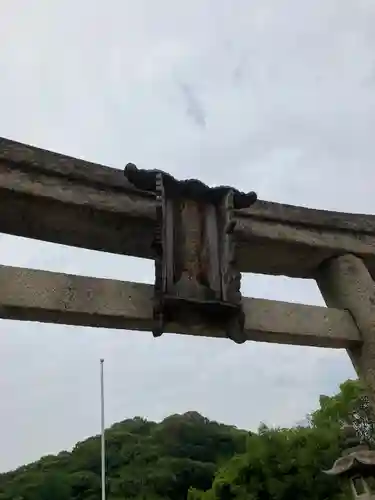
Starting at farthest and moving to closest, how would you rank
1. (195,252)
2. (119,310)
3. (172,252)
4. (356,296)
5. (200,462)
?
1. (200,462)
2. (356,296)
3. (195,252)
4. (172,252)
5. (119,310)

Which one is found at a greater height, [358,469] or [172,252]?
[172,252]

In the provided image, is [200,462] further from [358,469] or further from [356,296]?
[356,296]

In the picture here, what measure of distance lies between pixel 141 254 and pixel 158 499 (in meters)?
19.5

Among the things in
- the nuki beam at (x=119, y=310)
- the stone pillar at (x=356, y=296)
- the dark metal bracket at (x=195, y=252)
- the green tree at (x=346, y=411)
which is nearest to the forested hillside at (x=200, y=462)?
the green tree at (x=346, y=411)

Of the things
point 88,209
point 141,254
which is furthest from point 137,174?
point 141,254

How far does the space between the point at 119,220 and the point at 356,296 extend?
5.31 feet

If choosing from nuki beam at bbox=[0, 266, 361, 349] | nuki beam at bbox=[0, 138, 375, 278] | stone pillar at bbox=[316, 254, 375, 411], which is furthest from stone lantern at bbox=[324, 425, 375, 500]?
nuki beam at bbox=[0, 138, 375, 278]

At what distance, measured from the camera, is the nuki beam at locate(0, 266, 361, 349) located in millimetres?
3055

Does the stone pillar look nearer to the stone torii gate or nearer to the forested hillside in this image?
the stone torii gate

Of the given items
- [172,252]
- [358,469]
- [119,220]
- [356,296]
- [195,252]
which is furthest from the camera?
[358,469]

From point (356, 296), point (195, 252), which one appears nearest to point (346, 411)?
point (356, 296)

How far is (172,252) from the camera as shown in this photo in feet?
11.1

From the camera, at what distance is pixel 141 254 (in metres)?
3.85

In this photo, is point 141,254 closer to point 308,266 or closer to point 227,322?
point 227,322
